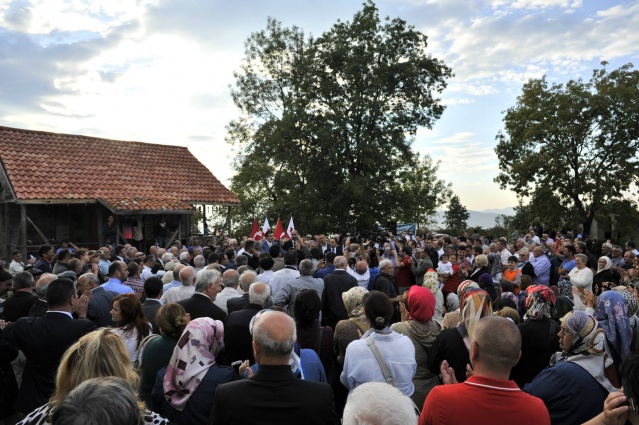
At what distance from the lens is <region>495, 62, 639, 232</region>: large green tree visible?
26.6 m

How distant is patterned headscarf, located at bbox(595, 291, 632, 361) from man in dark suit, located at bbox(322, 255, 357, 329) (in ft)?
11.9

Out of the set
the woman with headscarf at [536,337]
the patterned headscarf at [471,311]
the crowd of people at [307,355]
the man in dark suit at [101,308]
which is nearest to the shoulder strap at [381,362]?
the crowd of people at [307,355]

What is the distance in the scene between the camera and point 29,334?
4219 millimetres

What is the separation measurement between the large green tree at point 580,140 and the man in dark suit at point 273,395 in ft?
91.8

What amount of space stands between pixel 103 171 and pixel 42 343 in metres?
17.4

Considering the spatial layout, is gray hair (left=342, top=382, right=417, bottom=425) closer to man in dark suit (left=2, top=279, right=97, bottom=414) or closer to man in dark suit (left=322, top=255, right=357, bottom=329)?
man in dark suit (left=2, top=279, right=97, bottom=414)

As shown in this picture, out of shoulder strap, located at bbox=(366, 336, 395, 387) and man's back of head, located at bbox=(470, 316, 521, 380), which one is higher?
man's back of head, located at bbox=(470, 316, 521, 380)

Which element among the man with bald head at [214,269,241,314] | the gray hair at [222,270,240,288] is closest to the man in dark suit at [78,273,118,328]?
the man with bald head at [214,269,241,314]

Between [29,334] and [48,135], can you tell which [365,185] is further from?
[29,334]

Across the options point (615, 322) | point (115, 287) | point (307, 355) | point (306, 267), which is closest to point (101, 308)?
point (115, 287)

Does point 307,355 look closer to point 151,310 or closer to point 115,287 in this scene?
point 151,310

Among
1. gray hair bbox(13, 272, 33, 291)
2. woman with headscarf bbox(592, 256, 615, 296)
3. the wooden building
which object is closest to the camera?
gray hair bbox(13, 272, 33, 291)

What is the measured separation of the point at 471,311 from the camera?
13.5 feet

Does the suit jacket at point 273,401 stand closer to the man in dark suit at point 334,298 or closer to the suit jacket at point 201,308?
the suit jacket at point 201,308
